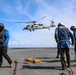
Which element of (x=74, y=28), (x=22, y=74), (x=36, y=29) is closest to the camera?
(x=22, y=74)

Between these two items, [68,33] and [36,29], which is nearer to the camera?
[68,33]

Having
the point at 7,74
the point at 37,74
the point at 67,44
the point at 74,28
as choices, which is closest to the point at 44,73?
the point at 37,74

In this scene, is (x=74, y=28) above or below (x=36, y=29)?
below

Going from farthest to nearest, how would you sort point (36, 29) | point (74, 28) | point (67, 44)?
point (36, 29), point (74, 28), point (67, 44)

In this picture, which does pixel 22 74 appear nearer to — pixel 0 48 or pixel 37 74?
pixel 37 74

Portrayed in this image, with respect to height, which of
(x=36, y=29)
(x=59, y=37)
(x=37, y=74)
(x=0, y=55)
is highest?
(x=36, y=29)

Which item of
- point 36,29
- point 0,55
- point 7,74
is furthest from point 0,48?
point 36,29

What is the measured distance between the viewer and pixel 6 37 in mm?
10586

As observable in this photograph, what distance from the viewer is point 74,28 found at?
42.8ft

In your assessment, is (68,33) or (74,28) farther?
(74,28)

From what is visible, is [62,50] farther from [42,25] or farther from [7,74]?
[42,25]

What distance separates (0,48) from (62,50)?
258 cm

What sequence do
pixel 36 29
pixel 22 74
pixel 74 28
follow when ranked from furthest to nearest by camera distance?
pixel 36 29 → pixel 74 28 → pixel 22 74

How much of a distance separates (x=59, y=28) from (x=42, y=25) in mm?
58956
